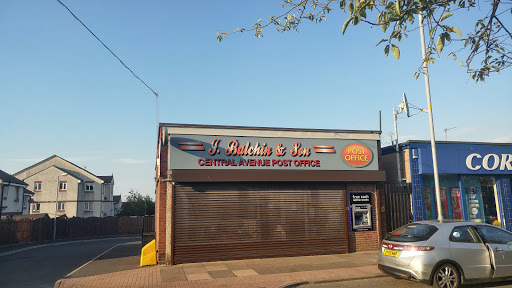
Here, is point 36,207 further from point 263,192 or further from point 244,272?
point 244,272

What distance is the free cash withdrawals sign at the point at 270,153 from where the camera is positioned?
12914 millimetres

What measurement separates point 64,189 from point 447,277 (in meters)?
50.6

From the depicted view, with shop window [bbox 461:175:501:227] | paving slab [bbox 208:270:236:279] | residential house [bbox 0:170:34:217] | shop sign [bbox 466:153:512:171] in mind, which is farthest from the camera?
residential house [bbox 0:170:34:217]

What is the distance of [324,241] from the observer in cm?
1370

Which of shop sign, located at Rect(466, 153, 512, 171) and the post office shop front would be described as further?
shop sign, located at Rect(466, 153, 512, 171)

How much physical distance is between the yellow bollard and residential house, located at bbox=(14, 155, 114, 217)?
135 ft

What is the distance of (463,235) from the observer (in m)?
8.33

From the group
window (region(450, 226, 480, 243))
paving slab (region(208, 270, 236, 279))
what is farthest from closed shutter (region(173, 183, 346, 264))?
window (region(450, 226, 480, 243))

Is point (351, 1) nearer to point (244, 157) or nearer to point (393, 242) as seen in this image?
point (393, 242)

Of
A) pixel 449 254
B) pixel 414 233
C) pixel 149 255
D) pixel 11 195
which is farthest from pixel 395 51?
pixel 11 195

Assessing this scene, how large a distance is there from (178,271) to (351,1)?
8900mm

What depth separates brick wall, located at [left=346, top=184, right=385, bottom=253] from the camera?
46.2 feet

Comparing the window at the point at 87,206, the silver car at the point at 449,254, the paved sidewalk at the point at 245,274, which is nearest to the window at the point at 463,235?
the silver car at the point at 449,254

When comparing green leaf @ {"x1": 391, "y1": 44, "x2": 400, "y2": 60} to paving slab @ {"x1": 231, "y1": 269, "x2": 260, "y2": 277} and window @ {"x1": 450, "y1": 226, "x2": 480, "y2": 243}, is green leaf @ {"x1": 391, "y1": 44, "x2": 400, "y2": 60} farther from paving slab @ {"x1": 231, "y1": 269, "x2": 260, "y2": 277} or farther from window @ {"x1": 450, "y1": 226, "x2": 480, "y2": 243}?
paving slab @ {"x1": 231, "y1": 269, "x2": 260, "y2": 277}
